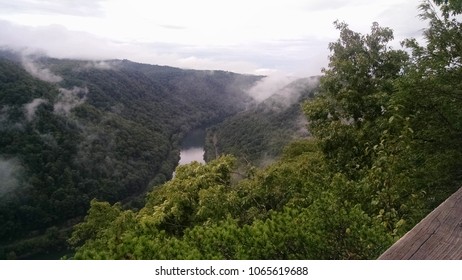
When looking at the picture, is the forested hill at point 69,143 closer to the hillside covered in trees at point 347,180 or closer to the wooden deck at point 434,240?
the hillside covered in trees at point 347,180

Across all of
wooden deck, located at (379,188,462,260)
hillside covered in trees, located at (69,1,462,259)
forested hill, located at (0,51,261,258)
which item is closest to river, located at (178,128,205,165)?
forested hill, located at (0,51,261,258)

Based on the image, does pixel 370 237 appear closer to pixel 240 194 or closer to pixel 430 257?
pixel 430 257

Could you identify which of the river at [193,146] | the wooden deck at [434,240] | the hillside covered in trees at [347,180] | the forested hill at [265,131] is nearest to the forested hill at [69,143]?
the river at [193,146]

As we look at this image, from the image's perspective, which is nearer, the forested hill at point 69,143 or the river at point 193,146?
the forested hill at point 69,143

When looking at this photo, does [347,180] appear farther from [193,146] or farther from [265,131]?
[193,146]

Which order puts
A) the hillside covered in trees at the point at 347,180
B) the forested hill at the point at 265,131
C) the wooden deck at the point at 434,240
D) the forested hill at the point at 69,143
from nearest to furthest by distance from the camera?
the wooden deck at the point at 434,240, the hillside covered in trees at the point at 347,180, the forested hill at the point at 69,143, the forested hill at the point at 265,131

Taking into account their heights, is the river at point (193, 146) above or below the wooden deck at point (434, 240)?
below
